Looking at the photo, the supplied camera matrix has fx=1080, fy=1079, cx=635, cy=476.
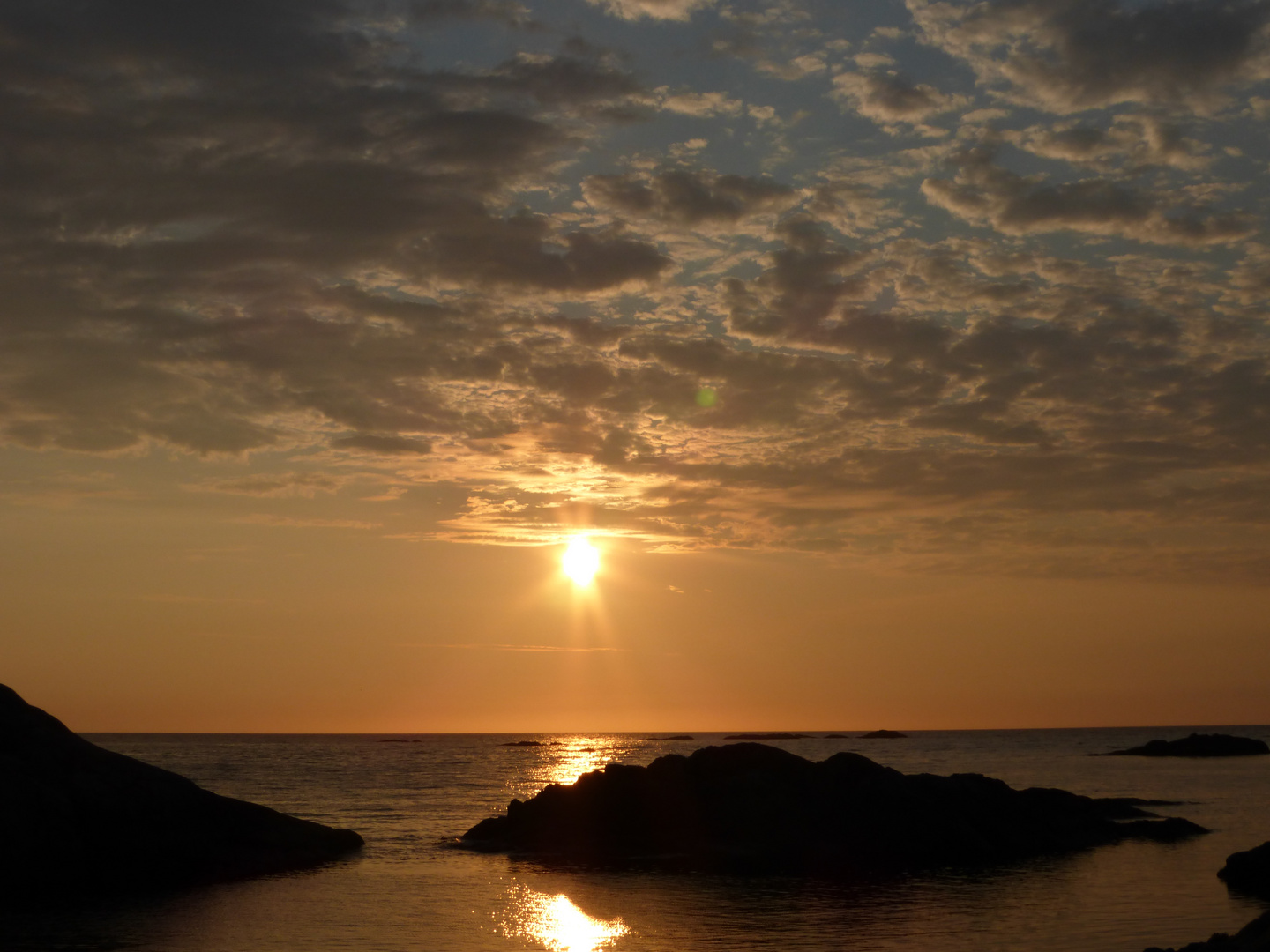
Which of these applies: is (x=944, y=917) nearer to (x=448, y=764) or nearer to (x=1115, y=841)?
(x=1115, y=841)

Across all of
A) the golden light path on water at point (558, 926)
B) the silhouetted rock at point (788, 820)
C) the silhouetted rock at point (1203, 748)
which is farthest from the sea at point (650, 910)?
the silhouetted rock at point (1203, 748)

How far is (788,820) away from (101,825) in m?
25.4

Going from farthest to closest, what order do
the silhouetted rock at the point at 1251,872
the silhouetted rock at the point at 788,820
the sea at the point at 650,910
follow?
the silhouetted rock at the point at 788,820 < the silhouetted rock at the point at 1251,872 < the sea at the point at 650,910

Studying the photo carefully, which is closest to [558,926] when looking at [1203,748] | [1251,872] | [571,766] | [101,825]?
Answer: [101,825]

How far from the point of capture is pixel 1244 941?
22.3 meters

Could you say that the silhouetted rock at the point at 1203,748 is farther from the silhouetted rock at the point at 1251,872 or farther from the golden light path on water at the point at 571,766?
the silhouetted rock at the point at 1251,872

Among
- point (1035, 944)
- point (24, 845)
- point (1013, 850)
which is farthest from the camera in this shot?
point (1013, 850)

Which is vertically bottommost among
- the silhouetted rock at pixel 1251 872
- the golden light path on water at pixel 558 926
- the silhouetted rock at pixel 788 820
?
the golden light path on water at pixel 558 926

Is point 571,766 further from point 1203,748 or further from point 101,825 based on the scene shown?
point 101,825

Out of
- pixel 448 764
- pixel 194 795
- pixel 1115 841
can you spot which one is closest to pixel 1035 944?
pixel 1115 841

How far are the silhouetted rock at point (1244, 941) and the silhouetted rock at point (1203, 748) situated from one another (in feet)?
449

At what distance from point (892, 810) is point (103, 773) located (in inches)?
1177

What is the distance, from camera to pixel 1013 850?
45562mm

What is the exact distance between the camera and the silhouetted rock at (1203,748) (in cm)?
14825
